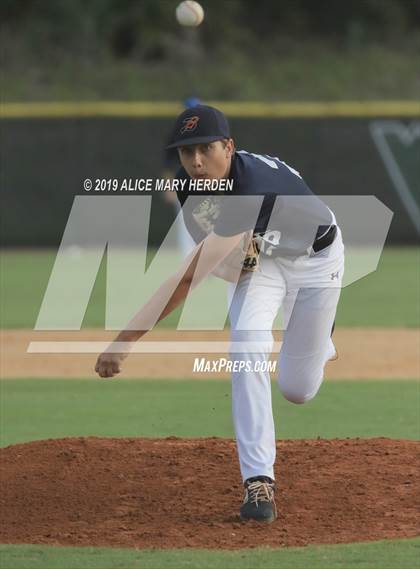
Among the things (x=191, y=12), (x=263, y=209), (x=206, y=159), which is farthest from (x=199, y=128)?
(x=191, y=12)

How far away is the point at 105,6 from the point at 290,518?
94.7ft

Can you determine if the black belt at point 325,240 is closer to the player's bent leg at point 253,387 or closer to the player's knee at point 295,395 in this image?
the player's bent leg at point 253,387

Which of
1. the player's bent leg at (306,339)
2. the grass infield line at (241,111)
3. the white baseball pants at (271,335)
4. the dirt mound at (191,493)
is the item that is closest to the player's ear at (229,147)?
the white baseball pants at (271,335)

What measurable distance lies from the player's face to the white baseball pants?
0.57 metres

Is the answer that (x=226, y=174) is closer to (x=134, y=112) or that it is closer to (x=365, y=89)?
(x=134, y=112)

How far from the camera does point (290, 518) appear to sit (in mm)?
5590

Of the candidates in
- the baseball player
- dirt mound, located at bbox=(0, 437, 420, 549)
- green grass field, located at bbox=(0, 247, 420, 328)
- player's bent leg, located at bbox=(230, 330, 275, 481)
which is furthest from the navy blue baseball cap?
green grass field, located at bbox=(0, 247, 420, 328)

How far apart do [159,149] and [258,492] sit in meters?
17.7

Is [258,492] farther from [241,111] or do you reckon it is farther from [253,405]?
[241,111]

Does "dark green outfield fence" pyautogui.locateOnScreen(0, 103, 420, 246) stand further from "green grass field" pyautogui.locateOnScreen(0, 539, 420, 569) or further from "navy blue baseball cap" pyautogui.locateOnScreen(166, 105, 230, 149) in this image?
"green grass field" pyautogui.locateOnScreen(0, 539, 420, 569)

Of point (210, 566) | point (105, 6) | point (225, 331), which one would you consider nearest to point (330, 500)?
point (210, 566)

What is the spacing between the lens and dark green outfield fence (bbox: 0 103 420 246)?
22391mm

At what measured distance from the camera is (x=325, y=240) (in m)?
5.75

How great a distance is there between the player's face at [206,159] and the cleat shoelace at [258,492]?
1.48m
